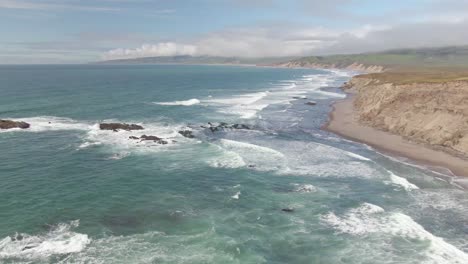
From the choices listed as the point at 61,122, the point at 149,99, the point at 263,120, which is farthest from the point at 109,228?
the point at 149,99

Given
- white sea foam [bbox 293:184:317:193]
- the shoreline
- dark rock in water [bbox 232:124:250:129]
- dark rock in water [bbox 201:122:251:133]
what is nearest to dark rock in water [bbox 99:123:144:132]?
dark rock in water [bbox 201:122:251:133]

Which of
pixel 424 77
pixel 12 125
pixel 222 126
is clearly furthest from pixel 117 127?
pixel 424 77

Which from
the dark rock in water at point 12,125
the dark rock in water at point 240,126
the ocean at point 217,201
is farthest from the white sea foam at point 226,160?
the dark rock in water at point 12,125

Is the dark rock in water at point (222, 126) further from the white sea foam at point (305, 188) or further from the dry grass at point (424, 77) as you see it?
the dry grass at point (424, 77)

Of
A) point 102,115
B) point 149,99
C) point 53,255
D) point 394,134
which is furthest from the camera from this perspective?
point 149,99

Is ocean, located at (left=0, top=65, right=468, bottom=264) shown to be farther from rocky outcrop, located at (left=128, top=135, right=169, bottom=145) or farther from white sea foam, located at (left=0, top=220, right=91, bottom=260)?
rocky outcrop, located at (left=128, top=135, right=169, bottom=145)

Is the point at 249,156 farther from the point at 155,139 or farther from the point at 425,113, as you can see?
the point at 425,113

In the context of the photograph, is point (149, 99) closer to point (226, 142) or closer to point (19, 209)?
point (226, 142)
